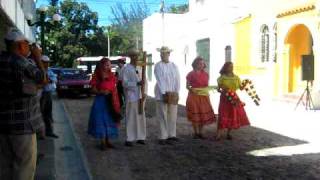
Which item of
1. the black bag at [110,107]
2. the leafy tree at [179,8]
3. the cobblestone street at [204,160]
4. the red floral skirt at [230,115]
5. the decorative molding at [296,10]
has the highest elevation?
the leafy tree at [179,8]

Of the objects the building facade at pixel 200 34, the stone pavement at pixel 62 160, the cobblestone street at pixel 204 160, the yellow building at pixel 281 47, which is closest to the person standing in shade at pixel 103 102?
the cobblestone street at pixel 204 160

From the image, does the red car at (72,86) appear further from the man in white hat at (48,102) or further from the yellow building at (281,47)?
the man in white hat at (48,102)

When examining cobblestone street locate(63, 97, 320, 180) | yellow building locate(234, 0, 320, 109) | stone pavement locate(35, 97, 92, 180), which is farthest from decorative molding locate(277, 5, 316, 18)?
stone pavement locate(35, 97, 92, 180)

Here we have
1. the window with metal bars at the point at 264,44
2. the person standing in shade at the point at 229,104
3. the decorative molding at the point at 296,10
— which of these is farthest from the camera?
the window with metal bars at the point at 264,44

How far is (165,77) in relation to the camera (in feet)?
34.2

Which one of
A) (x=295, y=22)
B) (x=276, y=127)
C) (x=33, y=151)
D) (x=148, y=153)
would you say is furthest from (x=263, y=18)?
(x=33, y=151)

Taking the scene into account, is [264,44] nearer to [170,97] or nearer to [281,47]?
[281,47]

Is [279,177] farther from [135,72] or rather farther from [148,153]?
[135,72]

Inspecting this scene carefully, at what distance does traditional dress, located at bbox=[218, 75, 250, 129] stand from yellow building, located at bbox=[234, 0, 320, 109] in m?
8.28

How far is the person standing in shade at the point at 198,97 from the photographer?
432 inches

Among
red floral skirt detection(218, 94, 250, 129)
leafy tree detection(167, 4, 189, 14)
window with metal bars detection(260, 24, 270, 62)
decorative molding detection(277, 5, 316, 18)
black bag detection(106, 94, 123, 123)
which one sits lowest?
red floral skirt detection(218, 94, 250, 129)

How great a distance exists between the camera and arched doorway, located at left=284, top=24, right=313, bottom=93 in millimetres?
22391

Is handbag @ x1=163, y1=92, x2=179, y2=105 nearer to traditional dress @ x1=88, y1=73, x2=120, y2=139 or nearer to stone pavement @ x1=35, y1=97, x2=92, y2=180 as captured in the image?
traditional dress @ x1=88, y1=73, x2=120, y2=139

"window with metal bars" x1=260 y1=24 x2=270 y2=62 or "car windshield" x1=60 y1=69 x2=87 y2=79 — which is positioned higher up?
"window with metal bars" x1=260 y1=24 x2=270 y2=62
